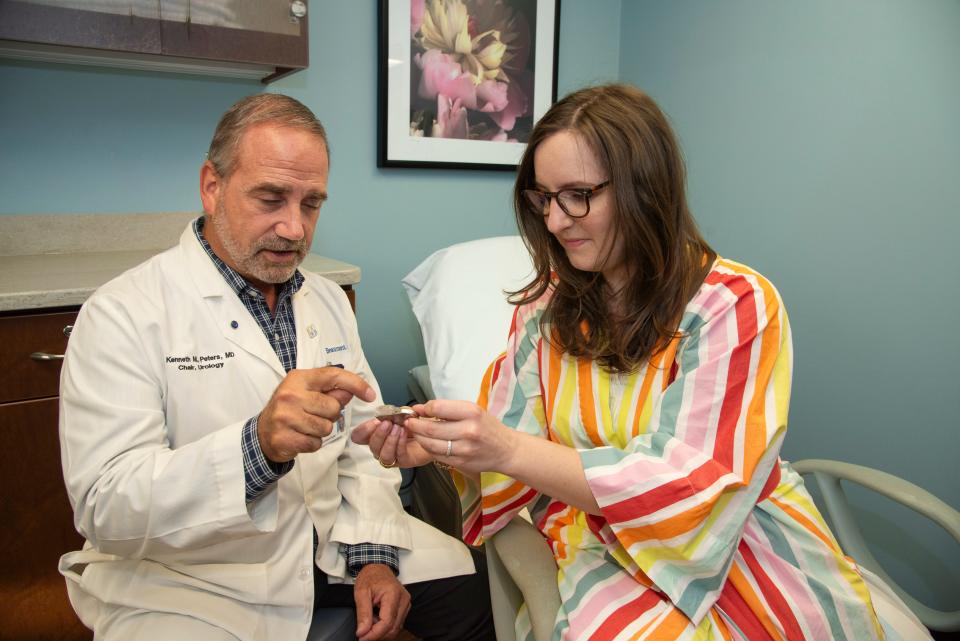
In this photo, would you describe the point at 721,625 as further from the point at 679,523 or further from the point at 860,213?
the point at 860,213

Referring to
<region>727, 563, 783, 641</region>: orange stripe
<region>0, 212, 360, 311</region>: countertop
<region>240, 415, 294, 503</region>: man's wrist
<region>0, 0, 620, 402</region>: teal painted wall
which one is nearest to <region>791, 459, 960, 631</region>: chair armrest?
<region>727, 563, 783, 641</region>: orange stripe

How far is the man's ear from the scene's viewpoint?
1248 millimetres

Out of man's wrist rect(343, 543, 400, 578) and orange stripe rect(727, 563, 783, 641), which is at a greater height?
orange stripe rect(727, 563, 783, 641)

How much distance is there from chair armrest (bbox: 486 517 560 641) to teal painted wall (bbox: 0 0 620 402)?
1373mm

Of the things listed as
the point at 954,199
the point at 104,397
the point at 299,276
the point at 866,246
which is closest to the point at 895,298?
the point at 866,246

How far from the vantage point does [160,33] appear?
160 cm

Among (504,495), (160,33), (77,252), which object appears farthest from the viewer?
(77,252)

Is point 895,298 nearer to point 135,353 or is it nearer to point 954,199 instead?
point 954,199

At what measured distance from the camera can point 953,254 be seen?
153 cm

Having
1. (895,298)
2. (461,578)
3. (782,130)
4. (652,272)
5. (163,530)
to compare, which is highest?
(782,130)

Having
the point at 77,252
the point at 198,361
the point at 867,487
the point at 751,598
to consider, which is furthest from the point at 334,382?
A: the point at 77,252

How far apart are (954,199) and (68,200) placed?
2281 mm

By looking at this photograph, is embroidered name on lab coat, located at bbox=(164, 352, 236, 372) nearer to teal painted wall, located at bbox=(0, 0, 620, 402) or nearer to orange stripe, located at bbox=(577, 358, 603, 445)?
orange stripe, located at bbox=(577, 358, 603, 445)

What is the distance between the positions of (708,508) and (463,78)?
183 cm
